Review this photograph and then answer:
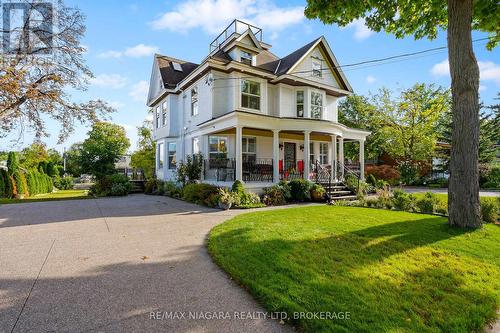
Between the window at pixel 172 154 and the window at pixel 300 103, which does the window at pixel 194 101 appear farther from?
the window at pixel 300 103

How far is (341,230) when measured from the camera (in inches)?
257

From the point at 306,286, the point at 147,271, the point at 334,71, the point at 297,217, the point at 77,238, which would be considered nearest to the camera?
the point at 306,286

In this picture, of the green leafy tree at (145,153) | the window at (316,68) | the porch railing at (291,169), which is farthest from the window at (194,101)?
the green leafy tree at (145,153)

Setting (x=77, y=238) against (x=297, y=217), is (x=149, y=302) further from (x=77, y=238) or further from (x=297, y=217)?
(x=297, y=217)

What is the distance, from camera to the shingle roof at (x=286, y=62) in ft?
49.3

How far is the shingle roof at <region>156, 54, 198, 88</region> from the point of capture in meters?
18.1

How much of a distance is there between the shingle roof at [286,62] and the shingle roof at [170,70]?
6.55 meters

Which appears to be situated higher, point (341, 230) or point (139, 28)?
point (139, 28)

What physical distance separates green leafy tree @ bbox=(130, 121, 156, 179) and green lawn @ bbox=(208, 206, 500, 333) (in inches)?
866

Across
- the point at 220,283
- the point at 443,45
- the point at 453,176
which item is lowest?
the point at 220,283

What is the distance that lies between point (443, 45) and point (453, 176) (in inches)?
297

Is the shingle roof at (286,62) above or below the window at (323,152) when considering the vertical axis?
above

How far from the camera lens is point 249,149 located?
15641 millimetres

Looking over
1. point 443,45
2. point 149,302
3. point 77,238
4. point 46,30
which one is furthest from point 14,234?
point 443,45
